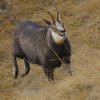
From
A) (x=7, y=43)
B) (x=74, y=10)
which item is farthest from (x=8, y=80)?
(x=74, y=10)

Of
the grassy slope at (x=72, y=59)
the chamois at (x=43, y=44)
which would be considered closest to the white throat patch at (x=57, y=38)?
the chamois at (x=43, y=44)

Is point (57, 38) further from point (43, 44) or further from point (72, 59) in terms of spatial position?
point (72, 59)

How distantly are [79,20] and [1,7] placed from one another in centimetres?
408

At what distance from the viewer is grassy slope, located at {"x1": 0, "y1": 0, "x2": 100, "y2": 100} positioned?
9.07 metres

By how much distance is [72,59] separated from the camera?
11.9 meters

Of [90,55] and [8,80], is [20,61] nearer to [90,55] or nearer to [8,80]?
[8,80]

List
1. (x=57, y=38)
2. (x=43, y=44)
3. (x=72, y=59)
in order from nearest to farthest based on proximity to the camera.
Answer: (x=72, y=59)
(x=57, y=38)
(x=43, y=44)

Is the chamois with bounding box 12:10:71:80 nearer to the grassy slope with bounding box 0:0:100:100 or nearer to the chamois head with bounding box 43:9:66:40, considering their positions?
the chamois head with bounding box 43:9:66:40

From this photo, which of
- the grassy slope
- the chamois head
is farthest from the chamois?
the grassy slope

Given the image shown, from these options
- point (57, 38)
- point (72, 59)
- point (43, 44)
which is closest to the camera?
point (72, 59)

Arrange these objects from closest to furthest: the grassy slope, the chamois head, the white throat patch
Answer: the grassy slope → the chamois head → the white throat patch

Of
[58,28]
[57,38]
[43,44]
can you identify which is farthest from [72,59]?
[43,44]

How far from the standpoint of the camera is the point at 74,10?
20.6 metres

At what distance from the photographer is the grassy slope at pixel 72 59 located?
357 inches
